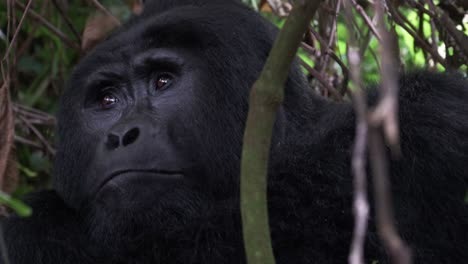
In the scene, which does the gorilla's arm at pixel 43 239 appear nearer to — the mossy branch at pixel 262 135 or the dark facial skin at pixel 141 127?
the dark facial skin at pixel 141 127

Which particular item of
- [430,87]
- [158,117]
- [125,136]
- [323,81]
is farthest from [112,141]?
[323,81]

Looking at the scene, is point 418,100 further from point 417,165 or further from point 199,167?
point 199,167

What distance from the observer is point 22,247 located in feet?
8.57

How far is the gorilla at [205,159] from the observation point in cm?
231

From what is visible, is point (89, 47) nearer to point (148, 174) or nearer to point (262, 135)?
point (148, 174)

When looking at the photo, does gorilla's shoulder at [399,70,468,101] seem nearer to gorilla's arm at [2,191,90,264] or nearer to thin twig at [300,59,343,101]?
thin twig at [300,59,343,101]

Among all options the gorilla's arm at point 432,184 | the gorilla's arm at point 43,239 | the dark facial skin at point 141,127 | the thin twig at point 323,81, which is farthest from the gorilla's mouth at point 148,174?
the thin twig at point 323,81

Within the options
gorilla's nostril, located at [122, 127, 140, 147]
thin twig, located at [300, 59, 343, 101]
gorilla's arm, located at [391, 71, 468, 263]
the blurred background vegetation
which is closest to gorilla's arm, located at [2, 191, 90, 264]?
gorilla's nostril, located at [122, 127, 140, 147]

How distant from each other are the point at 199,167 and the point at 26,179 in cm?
196

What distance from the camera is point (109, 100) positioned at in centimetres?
303

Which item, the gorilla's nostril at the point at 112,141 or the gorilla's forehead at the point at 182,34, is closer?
the gorilla's nostril at the point at 112,141

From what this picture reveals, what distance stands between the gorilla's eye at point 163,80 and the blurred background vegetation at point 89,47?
2.32 feet

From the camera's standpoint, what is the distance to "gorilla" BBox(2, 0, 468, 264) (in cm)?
231

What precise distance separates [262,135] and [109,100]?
144 centimetres
